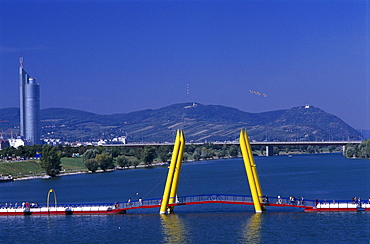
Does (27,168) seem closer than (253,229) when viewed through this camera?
No

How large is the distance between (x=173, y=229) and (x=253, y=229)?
573 cm

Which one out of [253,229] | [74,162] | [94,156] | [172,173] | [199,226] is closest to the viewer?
[253,229]

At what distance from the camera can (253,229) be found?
1909 inches

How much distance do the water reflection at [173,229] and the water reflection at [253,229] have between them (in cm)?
427

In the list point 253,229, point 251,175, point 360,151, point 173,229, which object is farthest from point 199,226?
point 360,151

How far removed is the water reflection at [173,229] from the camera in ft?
150

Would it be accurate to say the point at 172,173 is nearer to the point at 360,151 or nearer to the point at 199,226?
the point at 199,226

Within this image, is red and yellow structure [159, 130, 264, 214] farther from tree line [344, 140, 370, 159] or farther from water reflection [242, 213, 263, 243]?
tree line [344, 140, 370, 159]

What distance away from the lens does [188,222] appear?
52156 millimetres

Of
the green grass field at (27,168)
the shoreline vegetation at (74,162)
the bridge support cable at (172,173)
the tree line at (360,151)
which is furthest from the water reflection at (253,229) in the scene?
the tree line at (360,151)

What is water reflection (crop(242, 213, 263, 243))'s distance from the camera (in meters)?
45.2

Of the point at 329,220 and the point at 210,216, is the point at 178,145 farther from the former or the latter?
the point at 329,220

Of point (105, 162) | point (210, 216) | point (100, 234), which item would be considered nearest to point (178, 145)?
point (210, 216)

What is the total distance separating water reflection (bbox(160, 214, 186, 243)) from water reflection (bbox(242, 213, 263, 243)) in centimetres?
427
